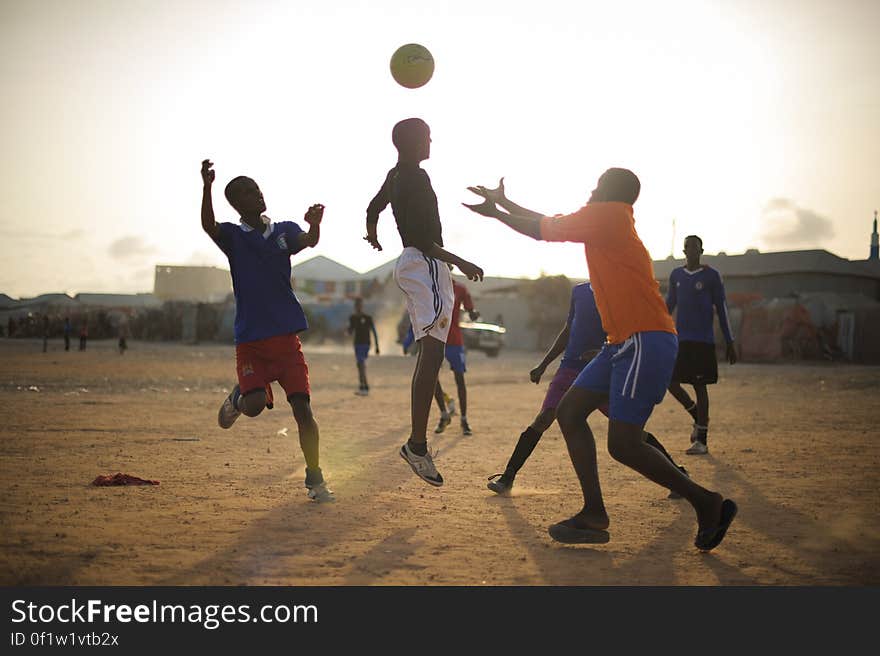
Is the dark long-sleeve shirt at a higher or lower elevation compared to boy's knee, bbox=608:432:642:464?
higher

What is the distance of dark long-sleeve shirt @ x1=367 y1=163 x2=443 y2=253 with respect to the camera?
5.58m

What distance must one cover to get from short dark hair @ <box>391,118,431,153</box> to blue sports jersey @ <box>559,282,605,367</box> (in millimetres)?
1966

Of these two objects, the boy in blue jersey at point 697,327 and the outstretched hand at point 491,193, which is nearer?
the outstretched hand at point 491,193

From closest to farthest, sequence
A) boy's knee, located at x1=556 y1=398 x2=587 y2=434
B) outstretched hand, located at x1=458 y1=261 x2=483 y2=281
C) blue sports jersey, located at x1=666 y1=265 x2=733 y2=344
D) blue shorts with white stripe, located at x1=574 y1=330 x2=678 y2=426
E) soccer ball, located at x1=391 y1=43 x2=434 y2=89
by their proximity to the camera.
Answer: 1. blue shorts with white stripe, located at x1=574 y1=330 x2=678 y2=426
2. boy's knee, located at x1=556 y1=398 x2=587 y2=434
3. outstretched hand, located at x1=458 y1=261 x2=483 y2=281
4. soccer ball, located at x1=391 y1=43 x2=434 y2=89
5. blue sports jersey, located at x1=666 y1=265 x2=733 y2=344

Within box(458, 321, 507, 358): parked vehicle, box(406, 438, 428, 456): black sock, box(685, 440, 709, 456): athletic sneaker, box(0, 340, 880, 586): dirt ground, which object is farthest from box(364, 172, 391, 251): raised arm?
box(458, 321, 507, 358): parked vehicle

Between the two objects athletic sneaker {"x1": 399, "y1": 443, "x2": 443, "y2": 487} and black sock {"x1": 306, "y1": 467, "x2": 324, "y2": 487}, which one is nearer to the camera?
athletic sneaker {"x1": 399, "y1": 443, "x2": 443, "y2": 487}

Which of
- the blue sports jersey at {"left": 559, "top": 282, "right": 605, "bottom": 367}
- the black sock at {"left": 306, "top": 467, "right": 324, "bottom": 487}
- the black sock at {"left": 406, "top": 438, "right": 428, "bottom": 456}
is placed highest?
the blue sports jersey at {"left": 559, "top": 282, "right": 605, "bottom": 367}

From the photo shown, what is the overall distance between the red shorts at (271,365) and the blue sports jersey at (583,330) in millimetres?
2191

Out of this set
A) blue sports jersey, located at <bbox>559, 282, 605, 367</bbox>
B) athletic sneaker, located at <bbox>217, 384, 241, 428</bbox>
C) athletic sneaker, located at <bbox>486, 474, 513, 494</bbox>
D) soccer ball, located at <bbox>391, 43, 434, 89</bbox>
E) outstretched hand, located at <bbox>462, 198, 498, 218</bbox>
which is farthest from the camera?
blue sports jersey, located at <bbox>559, 282, 605, 367</bbox>

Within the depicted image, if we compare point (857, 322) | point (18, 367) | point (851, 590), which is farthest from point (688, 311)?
point (857, 322)

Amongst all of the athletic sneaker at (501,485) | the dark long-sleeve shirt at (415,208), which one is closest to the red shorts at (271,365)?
the dark long-sleeve shirt at (415,208)

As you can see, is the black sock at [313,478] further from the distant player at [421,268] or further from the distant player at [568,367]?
the distant player at [568,367]

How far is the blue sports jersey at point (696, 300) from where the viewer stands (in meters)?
9.42

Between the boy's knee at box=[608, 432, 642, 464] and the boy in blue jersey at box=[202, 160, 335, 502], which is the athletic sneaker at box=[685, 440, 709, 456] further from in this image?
the boy's knee at box=[608, 432, 642, 464]
